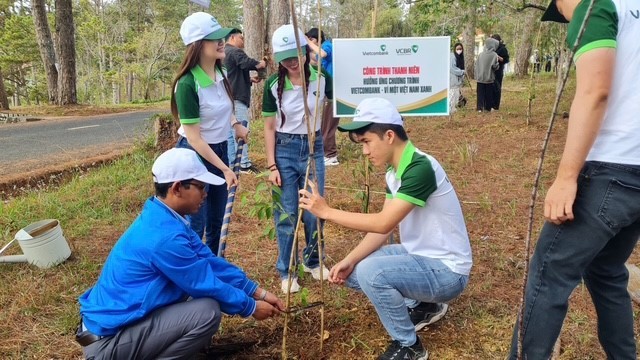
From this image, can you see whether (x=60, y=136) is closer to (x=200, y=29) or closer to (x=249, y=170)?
(x=249, y=170)

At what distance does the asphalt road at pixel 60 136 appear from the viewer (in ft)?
24.7

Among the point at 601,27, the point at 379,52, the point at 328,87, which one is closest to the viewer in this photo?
the point at 601,27

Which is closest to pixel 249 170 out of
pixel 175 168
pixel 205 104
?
pixel 205 104

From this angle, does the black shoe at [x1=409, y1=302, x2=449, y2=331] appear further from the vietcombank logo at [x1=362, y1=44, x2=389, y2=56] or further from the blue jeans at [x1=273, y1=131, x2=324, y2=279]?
the vietcombank logo at [x1=362, y1=44, x2=389, y2=56]

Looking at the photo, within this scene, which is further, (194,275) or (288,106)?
(288,106)

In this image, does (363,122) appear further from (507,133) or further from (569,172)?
(507,133)

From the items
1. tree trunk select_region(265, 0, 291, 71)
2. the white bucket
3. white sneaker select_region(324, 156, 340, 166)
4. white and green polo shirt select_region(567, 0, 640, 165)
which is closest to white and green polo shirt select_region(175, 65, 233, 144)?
the white bucket

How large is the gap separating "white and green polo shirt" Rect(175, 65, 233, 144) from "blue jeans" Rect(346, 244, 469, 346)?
118 cm

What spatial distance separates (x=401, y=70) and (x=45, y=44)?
45.1 ft

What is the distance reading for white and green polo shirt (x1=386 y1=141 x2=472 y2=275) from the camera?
1.95 meters

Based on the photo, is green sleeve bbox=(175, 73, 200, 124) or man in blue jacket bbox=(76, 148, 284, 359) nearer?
man in blue jacket bbox=(76, 148, 284, 359)

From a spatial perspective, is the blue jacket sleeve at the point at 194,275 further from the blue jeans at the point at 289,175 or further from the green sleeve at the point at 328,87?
the green sleeve at the point at 328,87

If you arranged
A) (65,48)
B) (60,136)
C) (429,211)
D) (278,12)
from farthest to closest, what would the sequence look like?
(65,48)
(60,136)
(278,12)
(429,211)

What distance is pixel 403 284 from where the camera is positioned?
207 cm
